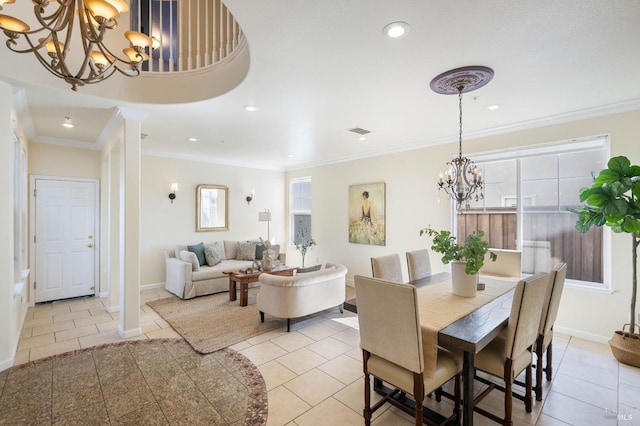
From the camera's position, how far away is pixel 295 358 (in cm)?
308

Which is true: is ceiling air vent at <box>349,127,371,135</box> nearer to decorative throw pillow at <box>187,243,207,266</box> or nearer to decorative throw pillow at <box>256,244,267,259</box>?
decorative throw pillow at <box>256,244,267,259</box>

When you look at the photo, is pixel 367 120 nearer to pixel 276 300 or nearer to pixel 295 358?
pixel 276 300

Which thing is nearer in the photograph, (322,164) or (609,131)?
(609,131)

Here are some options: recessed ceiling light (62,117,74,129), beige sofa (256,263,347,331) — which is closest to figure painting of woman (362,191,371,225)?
beige sofa (256,263,347,331)

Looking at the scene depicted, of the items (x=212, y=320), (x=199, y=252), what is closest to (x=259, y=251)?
(x=199, y=252)

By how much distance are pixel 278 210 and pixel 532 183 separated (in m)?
5.46

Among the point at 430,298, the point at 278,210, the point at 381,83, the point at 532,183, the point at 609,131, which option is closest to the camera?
the point at 430,298

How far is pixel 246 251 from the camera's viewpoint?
20.4ft

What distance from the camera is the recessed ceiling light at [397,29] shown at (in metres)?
1.89

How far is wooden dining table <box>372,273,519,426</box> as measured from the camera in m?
1.82

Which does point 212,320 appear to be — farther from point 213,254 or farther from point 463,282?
point 463,282

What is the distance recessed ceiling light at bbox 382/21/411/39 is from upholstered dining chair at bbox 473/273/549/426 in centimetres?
181

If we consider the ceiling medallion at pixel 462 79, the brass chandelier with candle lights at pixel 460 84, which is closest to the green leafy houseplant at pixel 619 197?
the brass chandelier with candle lights at pixel 460 84

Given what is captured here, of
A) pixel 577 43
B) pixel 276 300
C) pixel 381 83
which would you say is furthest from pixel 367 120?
pixel 276 300
